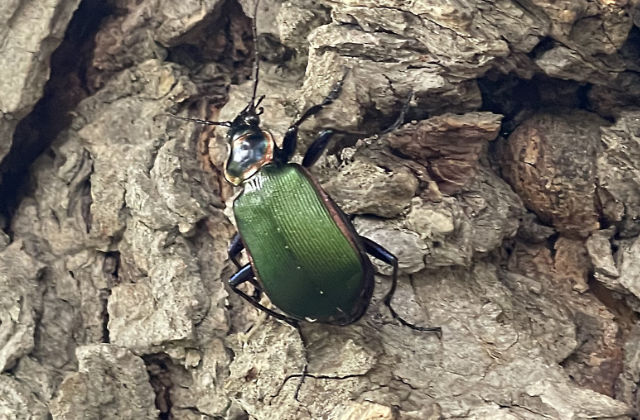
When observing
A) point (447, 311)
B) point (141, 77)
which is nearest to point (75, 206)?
point (141, 77)

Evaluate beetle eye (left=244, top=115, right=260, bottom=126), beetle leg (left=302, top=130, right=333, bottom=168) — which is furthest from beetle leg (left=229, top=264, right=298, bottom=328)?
beetle eye (left=244, top=115, right=260, bottom=126)

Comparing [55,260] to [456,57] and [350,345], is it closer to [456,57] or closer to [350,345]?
[350,345]

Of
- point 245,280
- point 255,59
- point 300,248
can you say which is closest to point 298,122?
point 255,59

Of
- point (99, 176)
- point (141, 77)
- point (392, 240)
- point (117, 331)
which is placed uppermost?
point (141, 77)

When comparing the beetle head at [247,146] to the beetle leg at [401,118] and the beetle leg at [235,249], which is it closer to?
the beetle leg at [235,249]

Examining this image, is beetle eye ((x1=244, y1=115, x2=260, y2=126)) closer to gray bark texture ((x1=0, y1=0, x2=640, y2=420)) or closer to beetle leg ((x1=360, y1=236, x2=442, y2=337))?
gray bark texture ((x1=0, y1=0, x2=640, y2=420))

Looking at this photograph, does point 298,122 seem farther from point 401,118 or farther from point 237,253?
point 237,253

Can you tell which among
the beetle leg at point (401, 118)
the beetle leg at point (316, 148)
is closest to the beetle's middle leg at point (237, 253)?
the beetle leg at point (316, 148)
